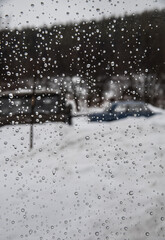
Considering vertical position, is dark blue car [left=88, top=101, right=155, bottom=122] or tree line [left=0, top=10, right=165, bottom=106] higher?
tree line [left=0, top=10, right=165, bottom=106]

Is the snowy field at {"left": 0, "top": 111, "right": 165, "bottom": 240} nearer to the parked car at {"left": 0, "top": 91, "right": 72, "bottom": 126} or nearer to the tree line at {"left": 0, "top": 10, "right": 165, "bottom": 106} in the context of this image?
the parked car at {"left": 0, "top": 91, "right": 72, "bottom": 126}

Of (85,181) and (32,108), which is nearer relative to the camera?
(32,108)

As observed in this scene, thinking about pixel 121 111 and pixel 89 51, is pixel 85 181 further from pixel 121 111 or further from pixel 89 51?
pixel 89 51

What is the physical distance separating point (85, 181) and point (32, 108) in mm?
428

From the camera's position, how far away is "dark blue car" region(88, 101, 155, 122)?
1027 millimetres

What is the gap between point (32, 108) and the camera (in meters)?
0.98

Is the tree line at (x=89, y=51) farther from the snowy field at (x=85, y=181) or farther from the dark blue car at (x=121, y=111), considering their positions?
the snowy field at (x=85, y=181)

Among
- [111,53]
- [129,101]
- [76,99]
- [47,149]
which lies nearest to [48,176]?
[47,149]

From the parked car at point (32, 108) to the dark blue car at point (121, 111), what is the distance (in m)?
0.13

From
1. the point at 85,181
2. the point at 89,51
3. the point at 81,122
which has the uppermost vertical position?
the point at 89,51

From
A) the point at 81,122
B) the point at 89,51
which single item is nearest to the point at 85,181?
the point at 81,122

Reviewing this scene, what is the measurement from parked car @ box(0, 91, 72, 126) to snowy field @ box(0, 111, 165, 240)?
38mm

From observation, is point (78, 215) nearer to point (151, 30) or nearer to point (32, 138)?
point (32, 138)

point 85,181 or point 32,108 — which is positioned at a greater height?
point 32,108
